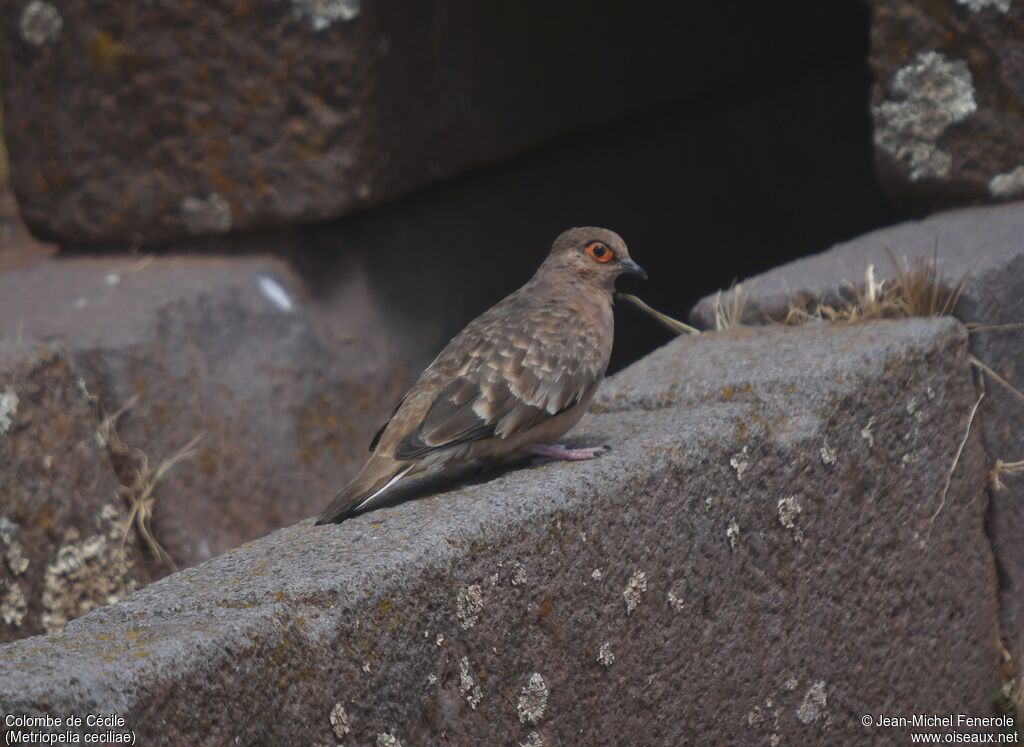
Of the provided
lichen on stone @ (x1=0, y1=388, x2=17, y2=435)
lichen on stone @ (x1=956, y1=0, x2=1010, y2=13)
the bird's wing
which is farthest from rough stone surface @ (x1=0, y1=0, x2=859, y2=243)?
lichen on stone @ (x1=956, y1=0, x2=1010, y2=13)

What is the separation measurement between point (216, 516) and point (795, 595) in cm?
214

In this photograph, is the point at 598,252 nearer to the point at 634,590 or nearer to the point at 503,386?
the point at 503,386

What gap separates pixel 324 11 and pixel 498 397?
2087mm

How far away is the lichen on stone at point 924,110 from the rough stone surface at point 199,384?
2000mm

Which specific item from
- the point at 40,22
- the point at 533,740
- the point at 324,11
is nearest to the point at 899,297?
the point at 533,740

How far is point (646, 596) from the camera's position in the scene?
2.73 metres

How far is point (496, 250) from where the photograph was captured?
19.0 feet

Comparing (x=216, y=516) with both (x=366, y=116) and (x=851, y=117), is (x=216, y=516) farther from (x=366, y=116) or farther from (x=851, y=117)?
(x=851, y=117)

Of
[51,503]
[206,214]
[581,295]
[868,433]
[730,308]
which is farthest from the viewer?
[206,214]

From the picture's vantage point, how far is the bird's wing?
2943 mm

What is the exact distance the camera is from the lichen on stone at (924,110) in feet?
14.0

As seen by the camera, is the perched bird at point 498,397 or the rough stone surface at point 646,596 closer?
the rough stone surface at point 646,596

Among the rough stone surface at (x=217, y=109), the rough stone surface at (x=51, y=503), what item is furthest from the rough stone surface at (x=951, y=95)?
the rough stone surface at (x=51, y=503)

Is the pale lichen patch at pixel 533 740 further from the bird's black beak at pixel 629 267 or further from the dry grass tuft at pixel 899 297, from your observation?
the dry grass tuft at pixel 899 297
